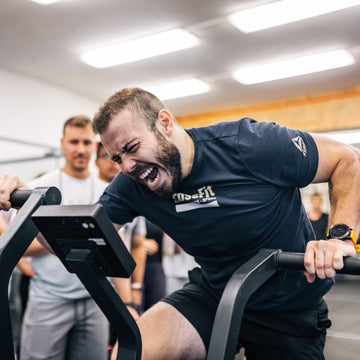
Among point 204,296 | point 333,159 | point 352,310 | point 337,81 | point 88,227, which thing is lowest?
point 352,310

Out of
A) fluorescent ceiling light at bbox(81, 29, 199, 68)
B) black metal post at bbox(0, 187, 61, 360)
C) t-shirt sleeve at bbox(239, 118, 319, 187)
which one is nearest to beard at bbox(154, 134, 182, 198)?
t-shirt sleeve at bbox(239, 118, 319, 187)

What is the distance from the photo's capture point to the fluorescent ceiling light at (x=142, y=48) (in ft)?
14.9

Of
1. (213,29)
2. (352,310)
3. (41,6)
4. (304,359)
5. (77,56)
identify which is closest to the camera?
(304,359)

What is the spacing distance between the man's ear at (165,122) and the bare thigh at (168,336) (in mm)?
570

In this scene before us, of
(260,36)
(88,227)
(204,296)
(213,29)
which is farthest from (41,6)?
(88,227)

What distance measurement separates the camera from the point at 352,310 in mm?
3693

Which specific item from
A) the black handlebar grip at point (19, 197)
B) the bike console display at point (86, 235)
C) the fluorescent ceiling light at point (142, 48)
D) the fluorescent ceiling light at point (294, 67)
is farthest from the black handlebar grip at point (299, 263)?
the fluorescent ceiling light at point (294, 67)

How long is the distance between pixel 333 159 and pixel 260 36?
133 inches

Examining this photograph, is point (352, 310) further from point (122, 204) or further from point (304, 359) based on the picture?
point (122, 204)

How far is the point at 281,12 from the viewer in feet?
13.2

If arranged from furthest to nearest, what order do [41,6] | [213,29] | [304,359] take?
[213,29], [41,6], [304,359]

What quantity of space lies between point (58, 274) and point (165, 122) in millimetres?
1229

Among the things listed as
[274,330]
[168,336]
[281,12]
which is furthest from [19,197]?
[281,12]

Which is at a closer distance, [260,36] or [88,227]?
[88,227]
